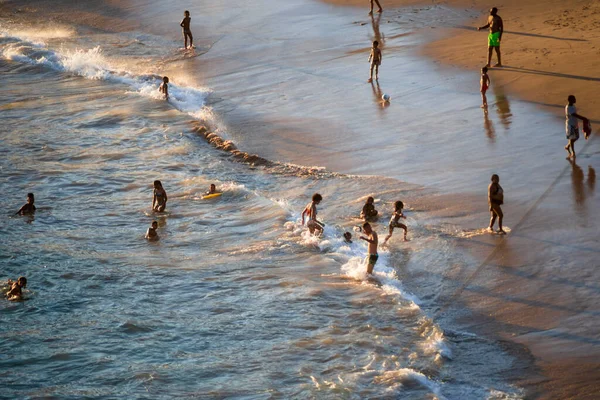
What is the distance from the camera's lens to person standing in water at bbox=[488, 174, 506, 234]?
15.1 meters

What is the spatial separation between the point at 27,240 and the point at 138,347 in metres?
6.17

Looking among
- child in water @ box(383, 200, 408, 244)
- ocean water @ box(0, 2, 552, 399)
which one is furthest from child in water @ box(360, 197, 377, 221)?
child in water @ box(383, 200, 408, 244)

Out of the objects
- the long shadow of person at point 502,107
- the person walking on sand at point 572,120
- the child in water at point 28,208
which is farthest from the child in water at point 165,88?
the person walking on sand at point 572,120

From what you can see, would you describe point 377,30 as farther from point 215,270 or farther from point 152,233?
point 215,270

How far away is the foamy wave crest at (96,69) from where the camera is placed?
1064 inches

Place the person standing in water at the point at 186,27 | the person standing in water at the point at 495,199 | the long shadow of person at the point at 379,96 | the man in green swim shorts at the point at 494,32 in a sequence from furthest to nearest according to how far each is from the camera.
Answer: the person standing in water at the point at 186,27, the man in green swim shorts at the point at 494,32, the long shadow of person at the point at 379,96, the person standing in water at the point at 495,199

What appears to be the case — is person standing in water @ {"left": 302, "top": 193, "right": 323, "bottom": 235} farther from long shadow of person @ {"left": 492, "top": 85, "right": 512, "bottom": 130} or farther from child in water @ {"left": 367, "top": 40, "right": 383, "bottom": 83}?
child in water @ {"left": 367, "top": 40, "right": 383, "bottom": 83}

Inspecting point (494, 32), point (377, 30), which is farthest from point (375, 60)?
point (377, 30)

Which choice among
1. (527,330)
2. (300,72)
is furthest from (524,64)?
(527,330)

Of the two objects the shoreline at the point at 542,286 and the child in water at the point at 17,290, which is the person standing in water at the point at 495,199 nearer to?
the shoreline at the point at 542,286

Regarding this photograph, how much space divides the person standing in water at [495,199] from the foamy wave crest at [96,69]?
40.5ft

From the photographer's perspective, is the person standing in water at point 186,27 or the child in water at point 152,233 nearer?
the child in water at point 152,233

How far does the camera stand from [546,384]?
36.8 feet

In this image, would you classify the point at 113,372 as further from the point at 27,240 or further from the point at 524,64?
the point at 524,64
